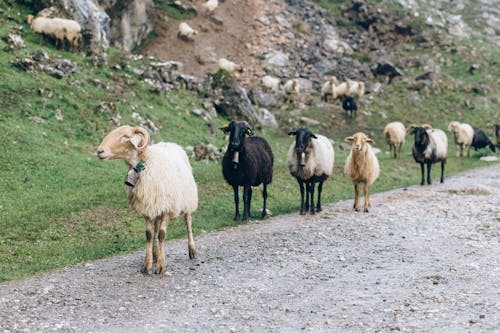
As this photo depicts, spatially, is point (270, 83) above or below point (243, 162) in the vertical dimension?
above

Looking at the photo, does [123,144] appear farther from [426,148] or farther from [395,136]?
[395,136]

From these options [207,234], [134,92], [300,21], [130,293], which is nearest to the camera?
[130,293]

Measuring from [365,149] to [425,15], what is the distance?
40949 millimetres

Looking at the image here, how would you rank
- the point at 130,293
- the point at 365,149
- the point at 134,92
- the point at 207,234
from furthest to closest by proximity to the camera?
the point at 134,92, the point at 365,149, the point at 207,234, the point at 130,293

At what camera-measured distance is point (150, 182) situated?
9.80 metres

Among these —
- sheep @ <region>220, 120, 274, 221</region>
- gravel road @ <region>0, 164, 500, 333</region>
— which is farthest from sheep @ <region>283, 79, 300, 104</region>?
gravel road @ <region>0, 164, 500, 333</region>

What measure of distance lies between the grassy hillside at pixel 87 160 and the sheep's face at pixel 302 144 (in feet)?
6.21

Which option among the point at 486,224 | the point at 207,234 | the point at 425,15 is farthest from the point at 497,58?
the point at 207,234

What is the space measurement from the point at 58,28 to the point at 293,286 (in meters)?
21.2

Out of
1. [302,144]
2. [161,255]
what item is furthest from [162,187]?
[302,144]

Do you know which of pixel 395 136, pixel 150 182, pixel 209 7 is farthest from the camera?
pixel 209 7

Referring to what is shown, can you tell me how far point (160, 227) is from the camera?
984 centimetres

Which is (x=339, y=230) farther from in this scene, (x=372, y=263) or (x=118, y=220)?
(x=118, y=220)

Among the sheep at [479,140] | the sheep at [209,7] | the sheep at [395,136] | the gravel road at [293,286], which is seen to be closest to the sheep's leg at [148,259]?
the gravel road at [293,286]
